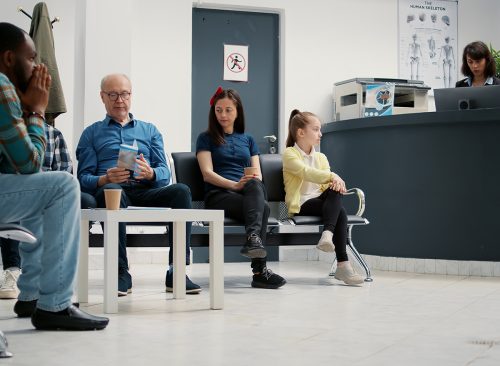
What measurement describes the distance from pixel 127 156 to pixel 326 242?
1.24 m

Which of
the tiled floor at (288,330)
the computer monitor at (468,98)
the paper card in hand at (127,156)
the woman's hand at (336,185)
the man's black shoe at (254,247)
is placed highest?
the computer monitor at (468,98)

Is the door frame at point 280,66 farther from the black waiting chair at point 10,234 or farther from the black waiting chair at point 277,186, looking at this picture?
the black waiting chair at point 10,234

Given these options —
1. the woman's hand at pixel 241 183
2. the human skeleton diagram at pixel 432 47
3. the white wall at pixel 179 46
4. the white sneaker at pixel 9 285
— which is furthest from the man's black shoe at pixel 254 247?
the human skeleton diagram at pixel 432 47

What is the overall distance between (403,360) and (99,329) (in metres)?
1.03

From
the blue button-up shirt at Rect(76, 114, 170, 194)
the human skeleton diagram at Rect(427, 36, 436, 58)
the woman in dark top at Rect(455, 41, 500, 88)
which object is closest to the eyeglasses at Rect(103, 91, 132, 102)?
the blue button-up shirt at Rect(76, 114, 170, 194)

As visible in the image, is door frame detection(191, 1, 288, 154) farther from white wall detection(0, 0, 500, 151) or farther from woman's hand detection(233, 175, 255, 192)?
woman's hand detection(233, 175, 255, 192)

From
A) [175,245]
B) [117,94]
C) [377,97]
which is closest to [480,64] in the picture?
[377,97]

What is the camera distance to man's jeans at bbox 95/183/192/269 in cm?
365

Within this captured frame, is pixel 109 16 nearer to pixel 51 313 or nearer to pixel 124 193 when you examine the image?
pixel 124 193

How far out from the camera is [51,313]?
8.14ft

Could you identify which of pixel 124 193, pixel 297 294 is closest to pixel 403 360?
pixel 297 294

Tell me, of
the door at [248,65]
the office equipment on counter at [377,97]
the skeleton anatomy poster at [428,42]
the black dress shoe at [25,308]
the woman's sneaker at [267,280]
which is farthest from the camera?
the skeleton anatomy poster at [428,42]

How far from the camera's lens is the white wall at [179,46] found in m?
5.34

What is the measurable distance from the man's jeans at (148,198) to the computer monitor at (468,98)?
2.00 metres
